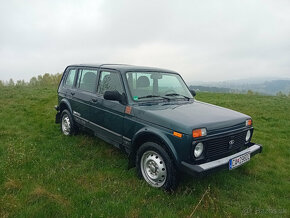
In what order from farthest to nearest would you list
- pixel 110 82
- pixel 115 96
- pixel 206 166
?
pixel 110 82 → pixel 115 96 → pixel 206 166

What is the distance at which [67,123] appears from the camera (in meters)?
6.15

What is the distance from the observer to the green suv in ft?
10.6

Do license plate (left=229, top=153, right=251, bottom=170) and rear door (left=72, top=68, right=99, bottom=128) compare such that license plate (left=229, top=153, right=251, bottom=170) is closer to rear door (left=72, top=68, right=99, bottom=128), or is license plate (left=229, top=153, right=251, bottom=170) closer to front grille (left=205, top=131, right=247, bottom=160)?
front grille (left=205, top=131, right=247, bottom=160)

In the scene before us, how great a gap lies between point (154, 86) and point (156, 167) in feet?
5.39

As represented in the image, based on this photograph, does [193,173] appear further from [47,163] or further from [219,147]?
[47,163]

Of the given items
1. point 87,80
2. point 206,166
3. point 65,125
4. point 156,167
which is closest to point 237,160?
point 206,166

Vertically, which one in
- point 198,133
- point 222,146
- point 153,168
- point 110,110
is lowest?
point 153,168

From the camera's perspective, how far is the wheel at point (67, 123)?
233 inches

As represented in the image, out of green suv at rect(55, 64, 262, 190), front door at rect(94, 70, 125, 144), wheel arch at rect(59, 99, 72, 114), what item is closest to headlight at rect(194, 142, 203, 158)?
green suv at rect(55, 64, 262, 190)

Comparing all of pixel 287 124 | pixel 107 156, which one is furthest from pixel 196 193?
pixel 287 124

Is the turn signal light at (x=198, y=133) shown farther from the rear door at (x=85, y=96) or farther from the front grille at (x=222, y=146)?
the rear door at (x=85, y=96)

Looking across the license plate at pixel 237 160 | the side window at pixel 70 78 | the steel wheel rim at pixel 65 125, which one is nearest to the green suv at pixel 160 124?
the license plate at pixel 237 160

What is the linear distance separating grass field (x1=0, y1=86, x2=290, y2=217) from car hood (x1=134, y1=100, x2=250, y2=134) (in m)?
1.00

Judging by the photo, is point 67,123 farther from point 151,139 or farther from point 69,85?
point 151,139
